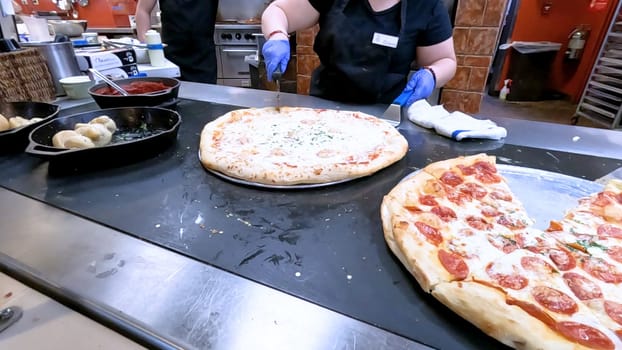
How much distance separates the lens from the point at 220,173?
97 centimetres

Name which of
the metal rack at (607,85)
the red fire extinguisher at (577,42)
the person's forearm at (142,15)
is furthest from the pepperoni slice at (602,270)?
the red fire extinguisher at (577,42)

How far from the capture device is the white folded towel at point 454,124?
1193 millimetres

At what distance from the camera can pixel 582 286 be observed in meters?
0.63

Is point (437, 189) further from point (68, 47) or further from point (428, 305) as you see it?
point (68, 47)

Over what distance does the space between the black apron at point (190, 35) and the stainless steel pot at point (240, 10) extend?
7.07 ft

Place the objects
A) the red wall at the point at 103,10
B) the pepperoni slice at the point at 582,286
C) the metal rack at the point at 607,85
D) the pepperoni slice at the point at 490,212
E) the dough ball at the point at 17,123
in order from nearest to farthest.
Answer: the pepperoni slice at the point at 582,286
the pepperoni slice at the point at 490,212
the dough ball at the point at 17,123
the metal rack at the point at 607,85
the red wall at the point at 103,10

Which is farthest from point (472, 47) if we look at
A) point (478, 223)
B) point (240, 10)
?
point (240, 10)

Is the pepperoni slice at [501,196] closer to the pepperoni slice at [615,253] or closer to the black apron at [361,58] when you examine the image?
the pepperoni slice at [615,253]

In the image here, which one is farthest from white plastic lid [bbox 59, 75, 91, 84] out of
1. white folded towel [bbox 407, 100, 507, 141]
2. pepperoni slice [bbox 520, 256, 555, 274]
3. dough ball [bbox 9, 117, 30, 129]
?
pepperoni slice [bbox 520, 256, 555, 274]

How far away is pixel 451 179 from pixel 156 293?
0.80 m

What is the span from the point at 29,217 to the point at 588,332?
3.78 ft

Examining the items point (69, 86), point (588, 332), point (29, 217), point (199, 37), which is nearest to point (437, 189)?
point (588, 332)

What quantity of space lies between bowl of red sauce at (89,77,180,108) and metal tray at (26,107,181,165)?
0.10m

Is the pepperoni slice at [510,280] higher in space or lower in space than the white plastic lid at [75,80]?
lower
